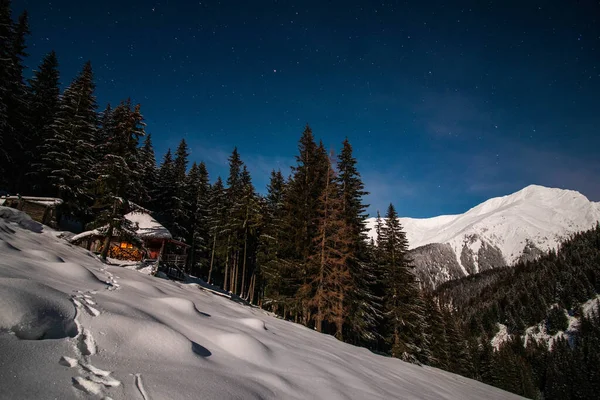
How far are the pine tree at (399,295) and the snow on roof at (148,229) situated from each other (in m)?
22.7

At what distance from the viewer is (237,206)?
33344 mm

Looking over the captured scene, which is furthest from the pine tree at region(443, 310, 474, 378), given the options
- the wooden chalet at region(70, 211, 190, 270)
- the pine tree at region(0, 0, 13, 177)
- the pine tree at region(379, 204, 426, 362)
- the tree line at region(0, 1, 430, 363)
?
the pine tree at region(0, 0, 13, 177)

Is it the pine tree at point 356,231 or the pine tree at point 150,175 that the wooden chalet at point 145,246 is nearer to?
the pine tree at point 150,175

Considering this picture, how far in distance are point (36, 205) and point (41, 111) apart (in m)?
18.3

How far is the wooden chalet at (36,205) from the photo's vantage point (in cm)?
1562

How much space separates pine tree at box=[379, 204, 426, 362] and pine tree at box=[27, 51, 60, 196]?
34.6 m

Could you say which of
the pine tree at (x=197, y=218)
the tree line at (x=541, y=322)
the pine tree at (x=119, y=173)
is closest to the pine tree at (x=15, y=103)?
the pine tree at (x=119, y=173)

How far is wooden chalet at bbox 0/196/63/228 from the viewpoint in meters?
15.6

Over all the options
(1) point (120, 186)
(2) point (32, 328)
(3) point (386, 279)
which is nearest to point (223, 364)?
(2) point (32, 328)

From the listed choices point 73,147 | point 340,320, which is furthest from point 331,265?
point 73,147

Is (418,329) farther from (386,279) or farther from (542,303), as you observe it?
(542,303)

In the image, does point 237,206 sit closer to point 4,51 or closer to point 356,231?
point 356,231

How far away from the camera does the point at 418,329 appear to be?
31062 mm

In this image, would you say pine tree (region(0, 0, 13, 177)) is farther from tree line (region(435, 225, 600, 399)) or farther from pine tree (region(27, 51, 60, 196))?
tree line (region(435, 225, 600, 399))
